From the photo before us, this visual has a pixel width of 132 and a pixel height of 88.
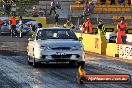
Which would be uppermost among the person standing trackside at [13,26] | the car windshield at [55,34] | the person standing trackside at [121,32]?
the car windshield at [55,34]

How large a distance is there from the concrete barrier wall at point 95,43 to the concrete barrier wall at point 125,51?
2.45 metres

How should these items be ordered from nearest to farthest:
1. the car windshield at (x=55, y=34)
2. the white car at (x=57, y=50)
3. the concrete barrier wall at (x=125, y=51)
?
the white car at (x=57, y=50)
the car windshield at (x=55, y=34)
the concrete barrier wall at (x=125, y=51)

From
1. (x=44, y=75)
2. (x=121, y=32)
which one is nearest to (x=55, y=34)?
(x=44, y=75)

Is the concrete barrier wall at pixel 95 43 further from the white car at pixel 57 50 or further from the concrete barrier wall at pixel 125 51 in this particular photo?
the white car at pixel 57 50

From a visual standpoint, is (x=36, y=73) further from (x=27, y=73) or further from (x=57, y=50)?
(x=57, y=50)

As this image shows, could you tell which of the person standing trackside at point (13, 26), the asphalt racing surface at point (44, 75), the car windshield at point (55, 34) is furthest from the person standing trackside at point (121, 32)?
the person standing trackside at point (13, 26)

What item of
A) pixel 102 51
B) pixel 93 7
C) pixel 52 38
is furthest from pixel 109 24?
pixel 52 38

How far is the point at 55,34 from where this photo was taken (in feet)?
62.8

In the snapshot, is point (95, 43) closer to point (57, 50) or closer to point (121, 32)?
point (121, 32)

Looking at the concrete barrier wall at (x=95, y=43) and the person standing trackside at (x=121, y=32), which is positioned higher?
the person standing trackside at (x=121, y=32)

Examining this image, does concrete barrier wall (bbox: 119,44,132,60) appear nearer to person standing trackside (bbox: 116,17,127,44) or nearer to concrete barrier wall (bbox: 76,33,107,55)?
concrete barrier wall (bbox: 76,33,107,55)

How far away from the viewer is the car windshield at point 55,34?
19.0 meters

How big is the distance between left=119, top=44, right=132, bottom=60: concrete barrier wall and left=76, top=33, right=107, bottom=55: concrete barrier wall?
2.45 metres

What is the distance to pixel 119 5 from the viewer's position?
52.9 metres
